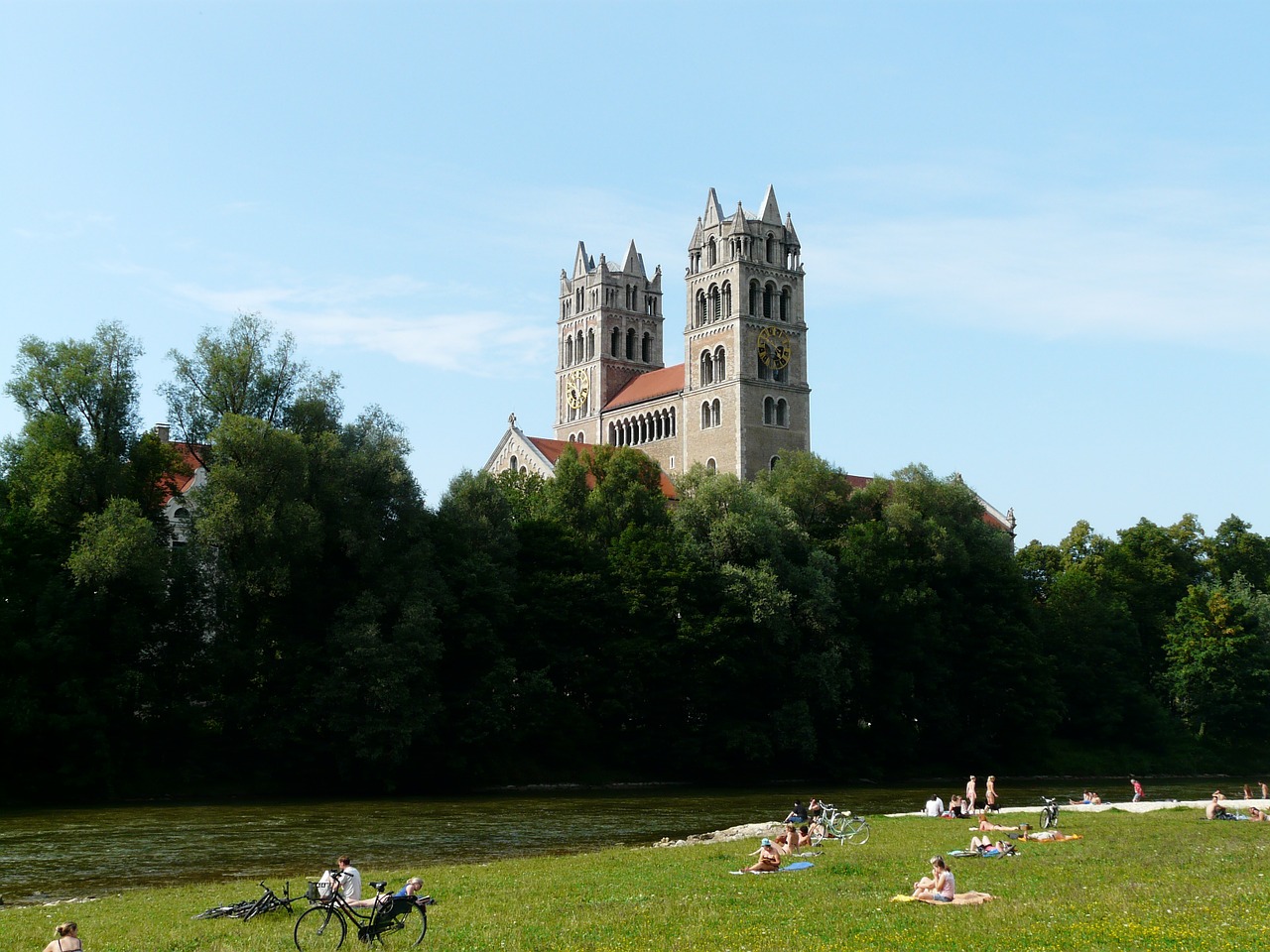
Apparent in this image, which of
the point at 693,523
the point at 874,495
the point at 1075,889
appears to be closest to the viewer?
the point at 1075,889

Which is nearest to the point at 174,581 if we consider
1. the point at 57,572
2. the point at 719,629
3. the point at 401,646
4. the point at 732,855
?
the point at 57,572

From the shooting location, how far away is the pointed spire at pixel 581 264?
132 m

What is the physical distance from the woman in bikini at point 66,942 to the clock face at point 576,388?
109647mm

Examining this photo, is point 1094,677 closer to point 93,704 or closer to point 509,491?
point 509,491

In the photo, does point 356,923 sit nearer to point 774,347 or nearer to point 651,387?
point 774,347

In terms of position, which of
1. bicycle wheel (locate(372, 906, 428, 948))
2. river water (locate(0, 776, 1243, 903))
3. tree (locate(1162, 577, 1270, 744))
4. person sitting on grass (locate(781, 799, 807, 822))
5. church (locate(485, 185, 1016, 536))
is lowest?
river water (locate(0, 776, 1243, 903))

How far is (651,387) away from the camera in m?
118

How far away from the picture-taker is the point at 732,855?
27500mm

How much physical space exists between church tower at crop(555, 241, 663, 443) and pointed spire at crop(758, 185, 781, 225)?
20.4 m

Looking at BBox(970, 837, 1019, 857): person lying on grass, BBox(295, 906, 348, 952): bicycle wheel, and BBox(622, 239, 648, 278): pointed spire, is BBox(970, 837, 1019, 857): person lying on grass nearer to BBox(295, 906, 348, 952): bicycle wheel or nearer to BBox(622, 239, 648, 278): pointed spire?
BBox(295, 906, 348, 952): bicycle wheel

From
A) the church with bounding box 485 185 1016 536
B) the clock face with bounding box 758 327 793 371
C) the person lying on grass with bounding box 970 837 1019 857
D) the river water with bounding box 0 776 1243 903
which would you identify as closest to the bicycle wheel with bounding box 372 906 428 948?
the river water with bounding box 0 776 1243 903

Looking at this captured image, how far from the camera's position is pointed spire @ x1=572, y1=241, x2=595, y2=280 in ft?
434

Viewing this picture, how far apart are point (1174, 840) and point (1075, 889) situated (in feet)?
31.7

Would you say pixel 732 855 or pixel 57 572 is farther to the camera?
pixel 57 572
